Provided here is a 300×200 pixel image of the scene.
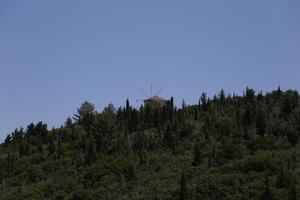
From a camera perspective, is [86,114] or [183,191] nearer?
[183,191]

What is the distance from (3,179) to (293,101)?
152 feet

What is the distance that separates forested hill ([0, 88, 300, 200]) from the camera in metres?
100

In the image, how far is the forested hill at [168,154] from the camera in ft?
328

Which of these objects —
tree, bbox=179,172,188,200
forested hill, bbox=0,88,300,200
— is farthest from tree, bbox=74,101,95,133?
tree, bbox=179,172,188,200

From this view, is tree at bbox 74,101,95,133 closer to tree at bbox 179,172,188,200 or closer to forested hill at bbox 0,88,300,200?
forested hill at bbox 0,88,300,200

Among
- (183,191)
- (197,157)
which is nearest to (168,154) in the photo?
(197,157)

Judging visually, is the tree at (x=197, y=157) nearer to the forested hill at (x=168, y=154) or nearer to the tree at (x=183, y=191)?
the forested hill at (x=168, y=154)

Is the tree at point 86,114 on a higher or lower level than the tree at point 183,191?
higher

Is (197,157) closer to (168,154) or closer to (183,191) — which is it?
(168,154)

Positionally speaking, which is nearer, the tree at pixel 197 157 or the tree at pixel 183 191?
the tree at pixel 183 191

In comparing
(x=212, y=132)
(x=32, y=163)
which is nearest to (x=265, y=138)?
(x=212, y=132)

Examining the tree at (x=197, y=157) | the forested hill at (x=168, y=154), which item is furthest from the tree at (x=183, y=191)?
the tree at (x=197, y=157)

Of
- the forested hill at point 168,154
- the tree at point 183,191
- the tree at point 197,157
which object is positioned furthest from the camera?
the tree at point 197,157

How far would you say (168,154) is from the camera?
116875 mm
